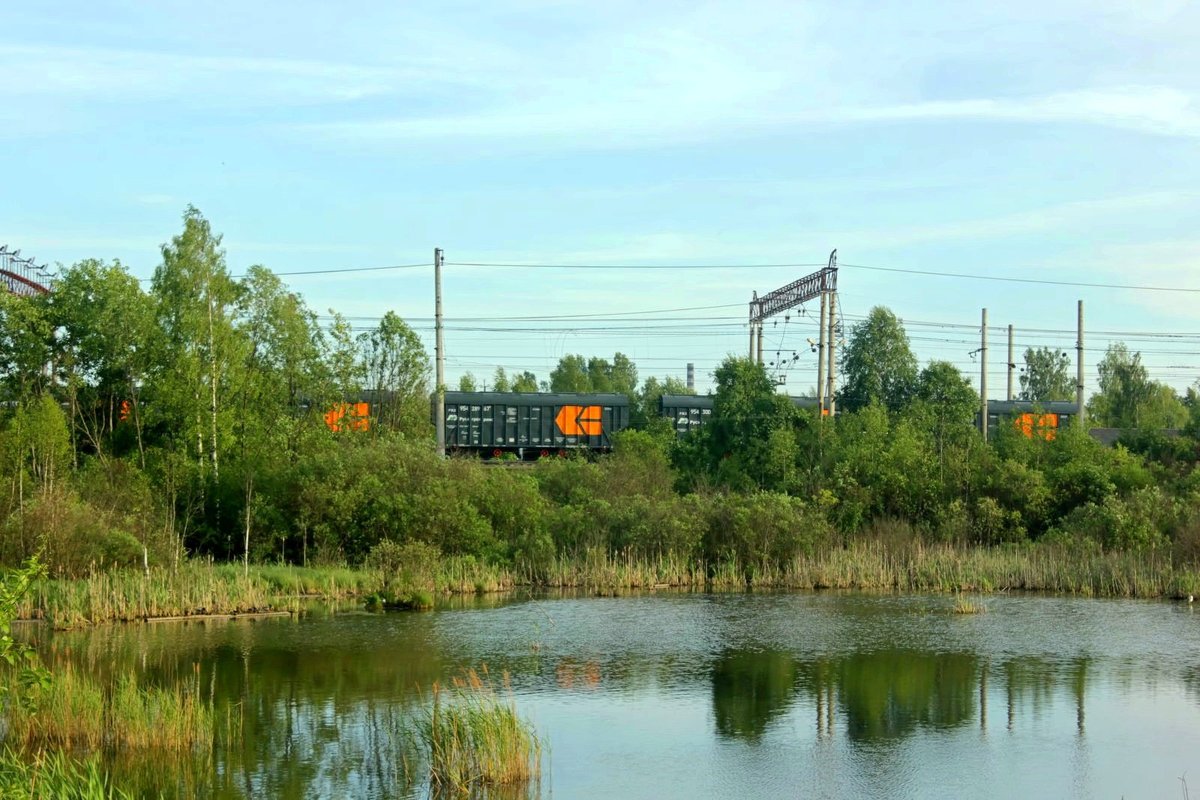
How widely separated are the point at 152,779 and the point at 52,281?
29624 mm

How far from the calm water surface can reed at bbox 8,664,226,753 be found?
0.49 metres

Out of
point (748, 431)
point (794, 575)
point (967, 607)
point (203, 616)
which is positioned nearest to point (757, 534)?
point (794, 575)

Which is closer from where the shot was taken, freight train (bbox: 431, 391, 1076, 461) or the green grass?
the green grass

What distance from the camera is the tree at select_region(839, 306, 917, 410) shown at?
71312 millimetres

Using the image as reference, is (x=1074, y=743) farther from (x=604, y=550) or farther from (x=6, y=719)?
(x=604, y=550)

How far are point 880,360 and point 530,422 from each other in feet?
80.2

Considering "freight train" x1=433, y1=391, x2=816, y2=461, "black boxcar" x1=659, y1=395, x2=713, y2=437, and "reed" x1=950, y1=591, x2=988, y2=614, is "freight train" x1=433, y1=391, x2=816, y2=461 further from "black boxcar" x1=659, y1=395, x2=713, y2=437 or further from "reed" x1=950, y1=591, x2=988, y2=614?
"reed" x1=950, y1=591, x2=988, y2=614

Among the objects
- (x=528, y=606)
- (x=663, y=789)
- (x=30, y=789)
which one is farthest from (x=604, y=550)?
(x=30, y=789)

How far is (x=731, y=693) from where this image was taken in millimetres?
18125

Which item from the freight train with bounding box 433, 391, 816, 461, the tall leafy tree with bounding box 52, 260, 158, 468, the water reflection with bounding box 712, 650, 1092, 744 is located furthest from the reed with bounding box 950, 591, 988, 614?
the freight train with bounding box 433, 391, 816, 461

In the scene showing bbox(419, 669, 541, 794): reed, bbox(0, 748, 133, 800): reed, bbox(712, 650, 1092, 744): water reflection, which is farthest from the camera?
bbox(712, 650, 1092, 744): water reflection

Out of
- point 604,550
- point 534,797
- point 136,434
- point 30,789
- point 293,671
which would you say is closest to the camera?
point 30,789

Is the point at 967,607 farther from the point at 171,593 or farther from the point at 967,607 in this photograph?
the point at 171,593

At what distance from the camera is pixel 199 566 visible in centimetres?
2870
